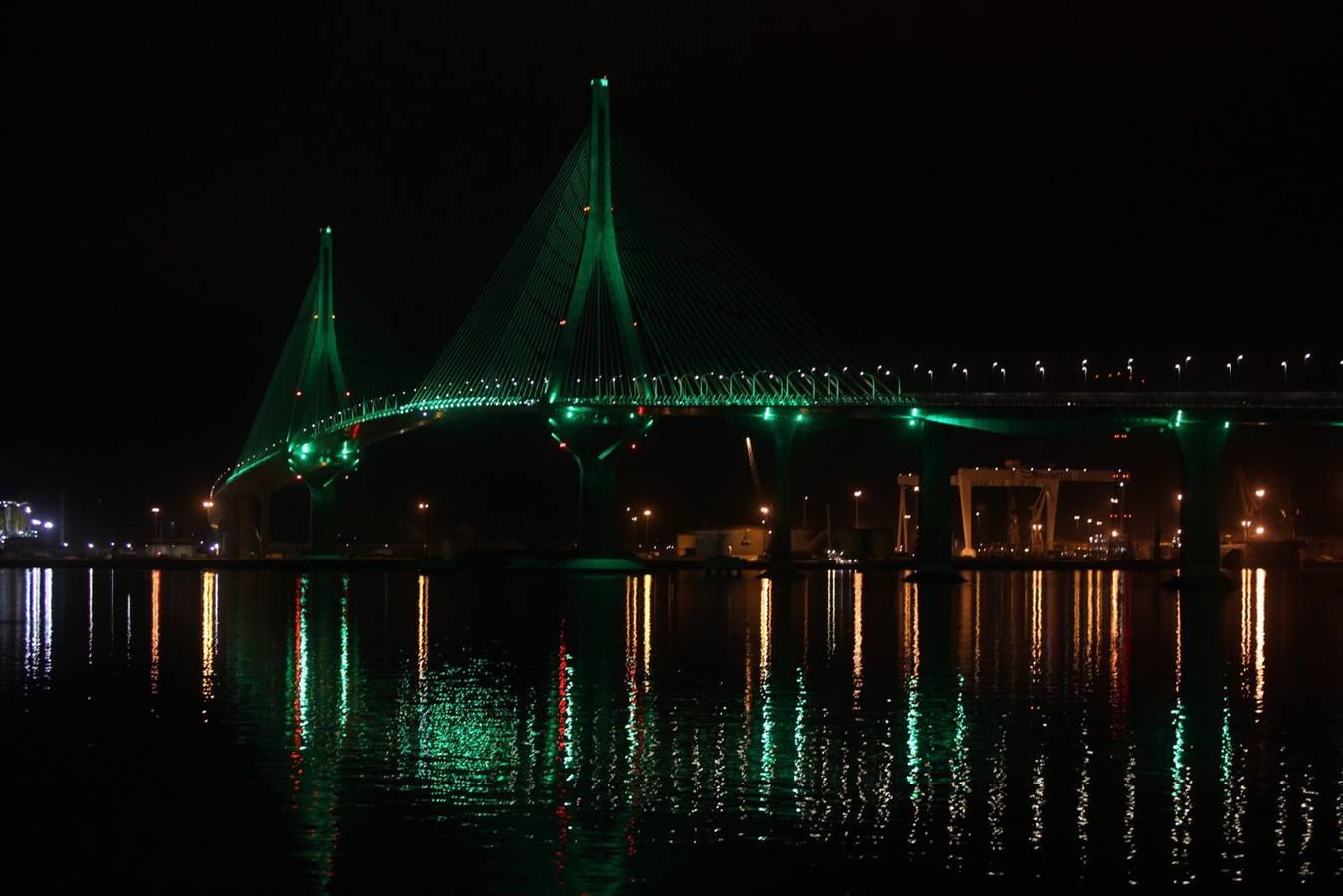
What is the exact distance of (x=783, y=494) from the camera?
90.9 metres

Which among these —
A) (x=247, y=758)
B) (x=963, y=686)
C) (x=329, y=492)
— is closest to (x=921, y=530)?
(x=329, y=492)

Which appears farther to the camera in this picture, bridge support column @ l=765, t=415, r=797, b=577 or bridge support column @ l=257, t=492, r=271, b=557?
bridge support column @ l=257, t=492, r=271, b=557

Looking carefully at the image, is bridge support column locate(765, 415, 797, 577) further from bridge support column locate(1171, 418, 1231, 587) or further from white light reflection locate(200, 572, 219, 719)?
white light reflection locate(200, 572, 219, 719)

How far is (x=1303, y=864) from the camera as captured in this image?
54.4ft

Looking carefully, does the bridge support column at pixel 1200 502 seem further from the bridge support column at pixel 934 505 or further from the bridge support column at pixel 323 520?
the bridge support column at pixel 323 520

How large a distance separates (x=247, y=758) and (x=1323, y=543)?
127 metres

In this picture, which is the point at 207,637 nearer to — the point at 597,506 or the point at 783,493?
the point at 597,506

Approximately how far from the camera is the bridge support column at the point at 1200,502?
8019cm

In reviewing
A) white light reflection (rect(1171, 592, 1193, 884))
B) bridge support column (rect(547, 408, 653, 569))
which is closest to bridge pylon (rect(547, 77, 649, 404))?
bridge support column (rect(547, 408, 653, 569))

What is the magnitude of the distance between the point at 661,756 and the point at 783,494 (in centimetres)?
6845

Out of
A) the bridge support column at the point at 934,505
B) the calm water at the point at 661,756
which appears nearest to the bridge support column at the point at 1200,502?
the bridge support column at the point at 934,505

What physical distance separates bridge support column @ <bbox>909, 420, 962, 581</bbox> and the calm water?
3954cm

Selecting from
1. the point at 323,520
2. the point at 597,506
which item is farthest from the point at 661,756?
the point at 323,520

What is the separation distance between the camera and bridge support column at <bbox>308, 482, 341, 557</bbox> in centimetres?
10962
